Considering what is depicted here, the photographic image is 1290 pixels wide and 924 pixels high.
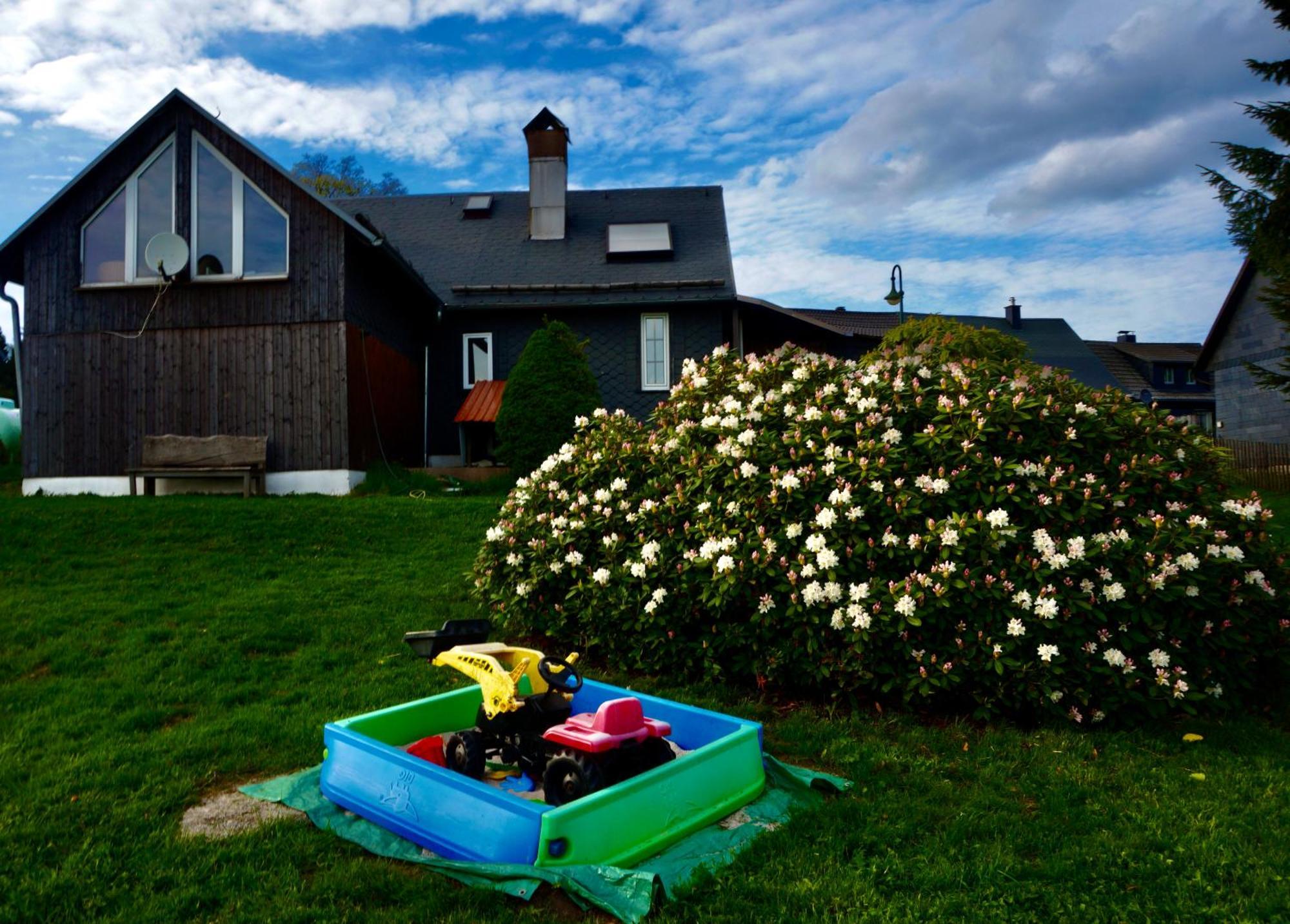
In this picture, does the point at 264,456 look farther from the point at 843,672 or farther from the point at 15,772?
the point at 843,672

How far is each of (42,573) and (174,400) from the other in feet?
21.4

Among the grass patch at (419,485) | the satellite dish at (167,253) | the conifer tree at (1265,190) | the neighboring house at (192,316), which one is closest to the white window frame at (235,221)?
the neighboring house at (192,316)

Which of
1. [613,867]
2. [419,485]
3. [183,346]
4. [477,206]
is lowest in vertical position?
[613,867]

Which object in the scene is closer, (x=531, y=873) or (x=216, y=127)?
(x=531, y=873)

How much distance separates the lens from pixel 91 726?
4785 mm

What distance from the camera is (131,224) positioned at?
1441 cm

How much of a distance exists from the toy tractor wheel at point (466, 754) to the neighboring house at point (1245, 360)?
88.6 feet

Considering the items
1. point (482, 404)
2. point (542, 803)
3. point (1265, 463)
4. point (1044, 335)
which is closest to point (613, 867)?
point (542, 803)

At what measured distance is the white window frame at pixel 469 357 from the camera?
725 inches

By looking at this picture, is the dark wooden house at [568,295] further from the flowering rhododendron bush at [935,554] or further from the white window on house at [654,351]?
the flowering rhododendron bush at [935,554]

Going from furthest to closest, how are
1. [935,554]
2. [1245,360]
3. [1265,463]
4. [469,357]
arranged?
[1245,360] → [1265,463] → [469,357] → [935,554]

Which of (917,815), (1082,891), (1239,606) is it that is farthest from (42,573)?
(1239,606)

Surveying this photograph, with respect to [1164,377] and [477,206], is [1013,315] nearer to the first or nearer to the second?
[1164,377]

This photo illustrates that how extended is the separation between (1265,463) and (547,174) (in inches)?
705
